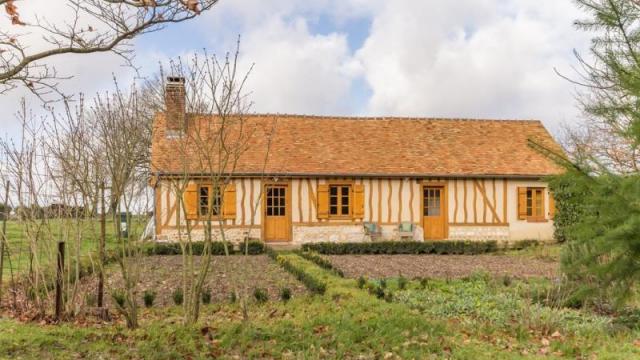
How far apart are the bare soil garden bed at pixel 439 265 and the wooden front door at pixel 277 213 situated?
245 cm

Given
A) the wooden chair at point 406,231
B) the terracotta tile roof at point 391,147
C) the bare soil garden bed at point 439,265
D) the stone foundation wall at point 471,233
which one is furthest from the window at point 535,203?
the wooden chair at point 406,231

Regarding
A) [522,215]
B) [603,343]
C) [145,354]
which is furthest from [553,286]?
[522,215]

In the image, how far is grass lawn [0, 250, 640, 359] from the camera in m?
5.15

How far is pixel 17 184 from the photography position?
8.05 m

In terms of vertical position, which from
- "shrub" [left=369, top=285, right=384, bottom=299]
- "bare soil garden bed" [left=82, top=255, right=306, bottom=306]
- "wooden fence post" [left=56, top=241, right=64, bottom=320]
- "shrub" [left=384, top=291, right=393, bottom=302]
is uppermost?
"wooden fence post" [left=56, top=241, right=64, bottom=320]

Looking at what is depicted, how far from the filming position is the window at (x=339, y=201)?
58.2 feet

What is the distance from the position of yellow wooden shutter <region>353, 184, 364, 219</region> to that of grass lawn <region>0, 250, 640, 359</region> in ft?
32.6

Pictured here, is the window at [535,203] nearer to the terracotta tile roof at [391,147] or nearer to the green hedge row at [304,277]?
the terracotta tile roof at [391,147]

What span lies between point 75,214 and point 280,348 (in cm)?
384

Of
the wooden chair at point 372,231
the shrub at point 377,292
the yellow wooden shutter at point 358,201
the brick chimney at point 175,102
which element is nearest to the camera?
the brick chimney at point 175,102

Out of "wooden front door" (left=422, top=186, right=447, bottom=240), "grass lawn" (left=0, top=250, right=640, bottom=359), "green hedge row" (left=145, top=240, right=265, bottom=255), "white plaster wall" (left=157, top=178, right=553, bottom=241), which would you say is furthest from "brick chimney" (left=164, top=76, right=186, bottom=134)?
"wooden front door" (left=422, top=186, right=447, bottom=240)

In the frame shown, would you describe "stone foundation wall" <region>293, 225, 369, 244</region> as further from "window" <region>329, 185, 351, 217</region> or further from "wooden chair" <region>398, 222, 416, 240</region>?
"wooden chair" <region>398, 222, 416, 240</region>

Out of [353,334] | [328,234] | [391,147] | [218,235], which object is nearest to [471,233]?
[391,147]

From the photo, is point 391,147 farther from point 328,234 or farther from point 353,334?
point 353,334
